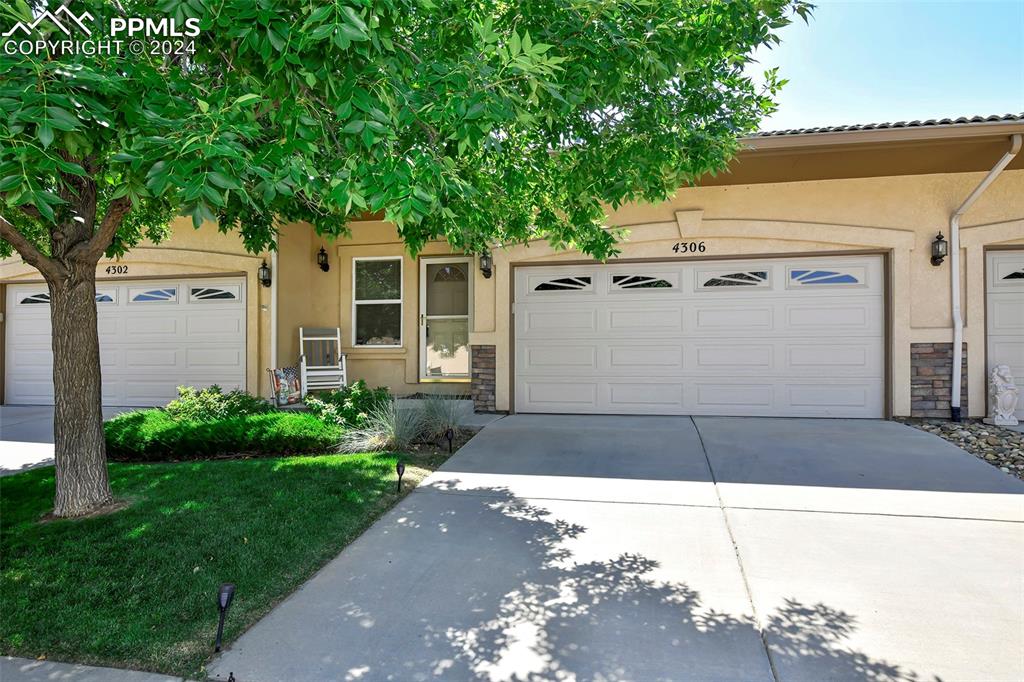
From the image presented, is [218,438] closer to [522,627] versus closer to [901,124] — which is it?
[522,627]

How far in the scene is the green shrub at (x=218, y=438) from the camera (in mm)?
5590

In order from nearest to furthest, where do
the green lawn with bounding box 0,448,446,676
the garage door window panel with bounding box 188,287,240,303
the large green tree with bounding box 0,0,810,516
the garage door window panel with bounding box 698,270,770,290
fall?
the large green tree with bounding box 0,0,810,516, the green lawn with bounding box 0,448,446,676, the garage door window panel with bounding box 698,270,770,290, the garage door window panel with bounding box 188,287,240,303

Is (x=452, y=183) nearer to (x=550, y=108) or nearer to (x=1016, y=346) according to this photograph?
(x=550, y=108)

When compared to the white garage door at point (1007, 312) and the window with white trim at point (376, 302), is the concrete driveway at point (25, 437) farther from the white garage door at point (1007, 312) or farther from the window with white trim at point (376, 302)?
the white garage door at point (1007, 312)

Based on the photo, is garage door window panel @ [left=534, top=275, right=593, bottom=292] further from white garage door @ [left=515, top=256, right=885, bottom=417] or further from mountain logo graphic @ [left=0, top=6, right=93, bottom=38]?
mountain logo graphic @ [left=0, top=6, right=93, bottom=38]

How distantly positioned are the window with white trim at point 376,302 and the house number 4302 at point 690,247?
4698 millimetres

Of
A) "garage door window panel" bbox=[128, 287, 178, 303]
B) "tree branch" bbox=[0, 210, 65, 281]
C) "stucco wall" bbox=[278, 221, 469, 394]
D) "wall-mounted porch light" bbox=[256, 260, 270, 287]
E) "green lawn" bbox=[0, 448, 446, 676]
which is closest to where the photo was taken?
"green lawn" bbox=[0, 448, 446, 676]

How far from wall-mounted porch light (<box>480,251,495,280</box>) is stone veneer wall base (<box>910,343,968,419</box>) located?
19.5 ft

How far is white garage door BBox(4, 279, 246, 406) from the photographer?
8938 mm

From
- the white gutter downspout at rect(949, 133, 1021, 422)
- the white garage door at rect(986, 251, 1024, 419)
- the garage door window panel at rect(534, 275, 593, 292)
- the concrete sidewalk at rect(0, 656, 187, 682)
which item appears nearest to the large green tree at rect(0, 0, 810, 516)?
the concrete sidewalk at rect(0, 656, 187, 682)

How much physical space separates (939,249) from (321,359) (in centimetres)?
948

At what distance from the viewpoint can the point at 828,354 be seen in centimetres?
719

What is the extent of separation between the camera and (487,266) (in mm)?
7965

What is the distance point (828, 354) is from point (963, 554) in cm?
456
